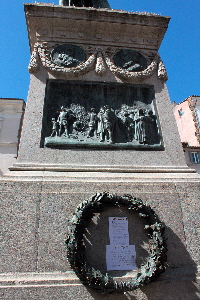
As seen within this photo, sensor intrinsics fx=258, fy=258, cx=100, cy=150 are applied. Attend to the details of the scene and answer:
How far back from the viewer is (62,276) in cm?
328

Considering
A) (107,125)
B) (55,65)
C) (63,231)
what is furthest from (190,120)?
(63,231)

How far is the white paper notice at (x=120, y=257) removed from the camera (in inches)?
136

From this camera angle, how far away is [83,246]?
3461mm

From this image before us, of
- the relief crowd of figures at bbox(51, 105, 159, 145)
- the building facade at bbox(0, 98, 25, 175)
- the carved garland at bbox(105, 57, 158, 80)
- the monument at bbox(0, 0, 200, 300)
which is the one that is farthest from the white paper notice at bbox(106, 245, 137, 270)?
the building facade at bbox(0, 98, 25, 175)

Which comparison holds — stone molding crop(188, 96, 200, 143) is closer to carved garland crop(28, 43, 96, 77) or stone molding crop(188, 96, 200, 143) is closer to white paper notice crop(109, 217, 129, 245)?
carved garland crop(28, 43, 96, 77)

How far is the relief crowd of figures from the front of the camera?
189 inches

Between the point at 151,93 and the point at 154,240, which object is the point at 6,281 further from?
the point at 151,93

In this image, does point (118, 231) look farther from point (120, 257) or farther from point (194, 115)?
point (194, 115)

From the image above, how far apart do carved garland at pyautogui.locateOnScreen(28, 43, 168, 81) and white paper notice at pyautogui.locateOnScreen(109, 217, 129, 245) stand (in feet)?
10.2

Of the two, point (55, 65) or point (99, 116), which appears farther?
point (55, 65)

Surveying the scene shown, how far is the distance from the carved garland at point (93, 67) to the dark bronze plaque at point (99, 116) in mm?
228

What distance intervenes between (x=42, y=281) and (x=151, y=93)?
4.08 meters

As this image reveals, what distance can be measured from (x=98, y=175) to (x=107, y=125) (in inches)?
44.0

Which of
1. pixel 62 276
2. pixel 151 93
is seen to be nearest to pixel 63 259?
pixel 62 276
